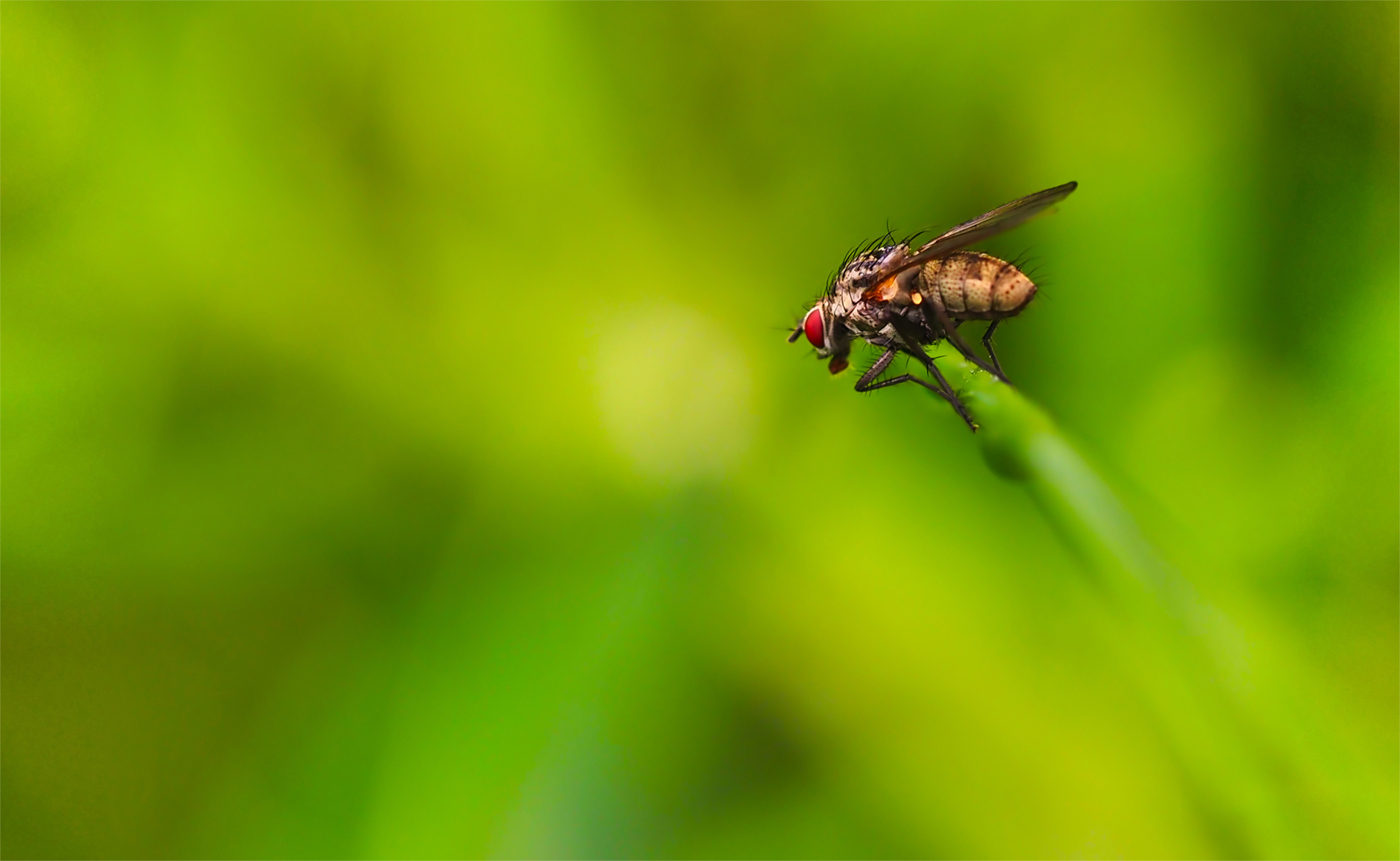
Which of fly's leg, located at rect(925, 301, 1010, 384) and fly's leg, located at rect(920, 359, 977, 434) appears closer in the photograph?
fly's leg, located at rect(920, 359, 977, 434)

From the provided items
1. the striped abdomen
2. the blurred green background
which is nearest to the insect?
the striped abdomen

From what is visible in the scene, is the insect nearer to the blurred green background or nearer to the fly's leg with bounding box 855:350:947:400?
the fly's leg with bounding box 855:350:947:400

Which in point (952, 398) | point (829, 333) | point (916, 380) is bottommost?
point (952, 398)

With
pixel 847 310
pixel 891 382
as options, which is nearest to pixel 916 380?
pixel 891 382

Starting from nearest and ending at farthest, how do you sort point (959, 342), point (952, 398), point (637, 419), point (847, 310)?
Result: point (952, 398) < point (959, 342) < point (847, 310) < point (637, 419)

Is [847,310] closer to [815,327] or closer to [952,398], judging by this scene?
[815,327]

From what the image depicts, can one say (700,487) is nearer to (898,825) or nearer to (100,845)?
(898,825)

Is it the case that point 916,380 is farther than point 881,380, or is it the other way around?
point 881,380
